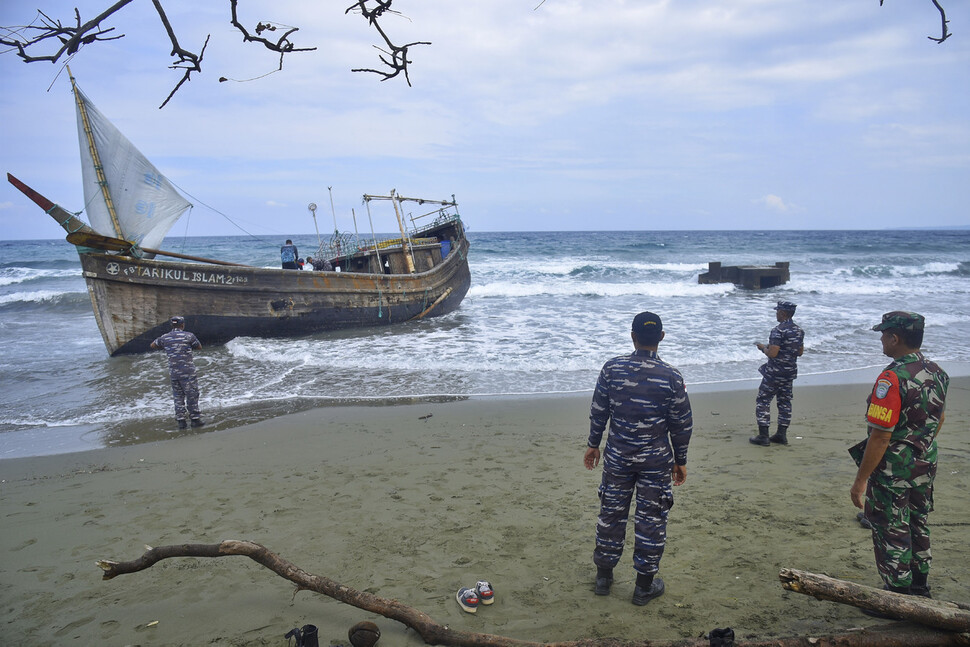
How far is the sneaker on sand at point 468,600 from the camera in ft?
10.8

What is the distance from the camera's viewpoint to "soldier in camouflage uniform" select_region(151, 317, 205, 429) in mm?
7566

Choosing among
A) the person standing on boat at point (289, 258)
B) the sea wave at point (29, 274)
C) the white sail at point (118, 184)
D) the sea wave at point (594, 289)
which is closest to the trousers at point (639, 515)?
the white sail at point (118, 184)

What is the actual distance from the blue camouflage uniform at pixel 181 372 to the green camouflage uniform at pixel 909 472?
7.59m

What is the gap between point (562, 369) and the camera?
10578 mm

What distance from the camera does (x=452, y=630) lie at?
2.86 meters

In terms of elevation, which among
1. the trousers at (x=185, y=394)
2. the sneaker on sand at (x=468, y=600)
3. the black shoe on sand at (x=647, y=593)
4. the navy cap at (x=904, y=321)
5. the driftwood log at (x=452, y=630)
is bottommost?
the black shoe on sand at (x=647, y=593)

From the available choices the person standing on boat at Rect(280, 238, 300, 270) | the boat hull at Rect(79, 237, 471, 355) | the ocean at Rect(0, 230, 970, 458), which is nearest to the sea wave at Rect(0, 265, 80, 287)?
the ocean at Rect(0, 230, 970, 458)

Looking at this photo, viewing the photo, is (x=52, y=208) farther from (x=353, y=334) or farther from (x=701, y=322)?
(x=701, y=322)

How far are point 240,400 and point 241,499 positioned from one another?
429cm

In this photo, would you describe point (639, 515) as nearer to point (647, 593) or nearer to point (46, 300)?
point (647, 593)

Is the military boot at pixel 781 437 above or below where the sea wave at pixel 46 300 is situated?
below

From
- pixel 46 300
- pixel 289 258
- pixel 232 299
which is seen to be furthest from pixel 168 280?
pixel 46 300

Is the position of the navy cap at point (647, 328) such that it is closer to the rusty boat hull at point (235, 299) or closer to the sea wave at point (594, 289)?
the rusty boat hull at point (235, 299)

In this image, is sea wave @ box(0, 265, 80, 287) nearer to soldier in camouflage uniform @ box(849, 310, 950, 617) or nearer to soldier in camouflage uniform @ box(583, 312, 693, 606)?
soldier in camouflage uniform @ box(583, 312, 693, 606)
